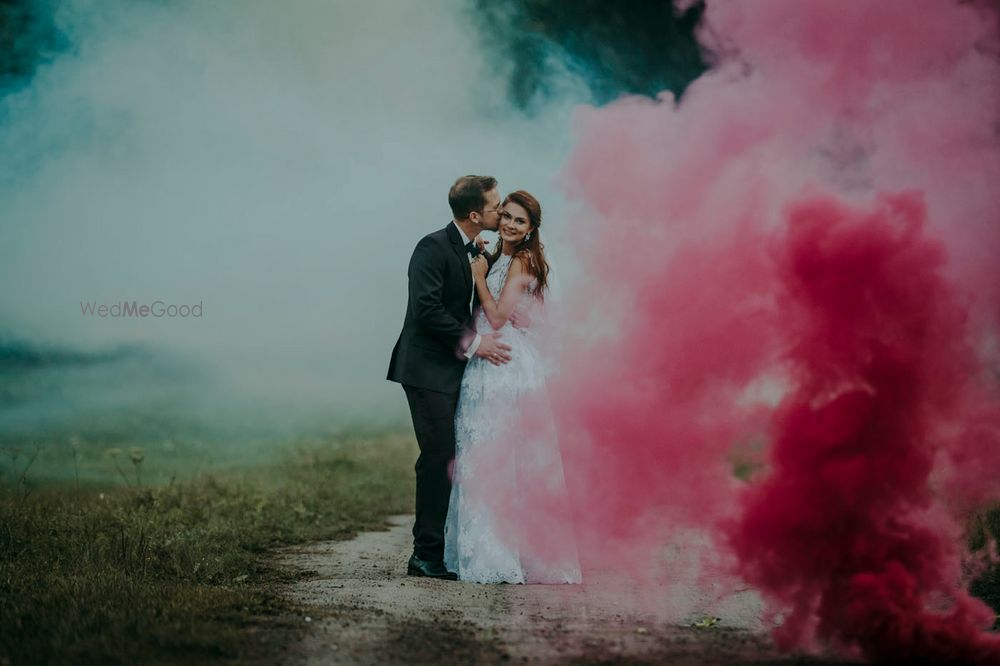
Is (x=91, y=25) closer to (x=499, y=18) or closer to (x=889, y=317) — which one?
(x=499, y=18)

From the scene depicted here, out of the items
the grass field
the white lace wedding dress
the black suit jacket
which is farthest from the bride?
the grass field

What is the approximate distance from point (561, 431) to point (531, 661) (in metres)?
2.62

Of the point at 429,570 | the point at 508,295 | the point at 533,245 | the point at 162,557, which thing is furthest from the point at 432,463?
the point at 162,557

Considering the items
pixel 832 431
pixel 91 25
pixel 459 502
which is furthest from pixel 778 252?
pixel 91 25

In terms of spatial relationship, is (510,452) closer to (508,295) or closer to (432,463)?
(432,463)

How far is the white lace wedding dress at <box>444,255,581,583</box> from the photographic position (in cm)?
568

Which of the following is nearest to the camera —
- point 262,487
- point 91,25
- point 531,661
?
point 531,661

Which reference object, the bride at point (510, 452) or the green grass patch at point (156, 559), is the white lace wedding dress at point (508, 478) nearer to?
the bride at point (510, 452)

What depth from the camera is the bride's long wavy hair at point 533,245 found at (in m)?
6.03

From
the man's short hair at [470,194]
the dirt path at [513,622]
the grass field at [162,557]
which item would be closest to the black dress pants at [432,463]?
the dirt path at [513,622]

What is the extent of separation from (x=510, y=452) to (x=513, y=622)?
63.9 inches

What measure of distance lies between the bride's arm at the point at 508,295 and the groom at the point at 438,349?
0.11 metres

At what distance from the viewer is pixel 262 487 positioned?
31.1 feet

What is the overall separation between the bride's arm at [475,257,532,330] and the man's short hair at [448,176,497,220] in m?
0.46
